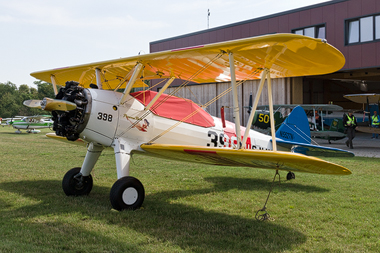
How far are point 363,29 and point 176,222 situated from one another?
1576cm

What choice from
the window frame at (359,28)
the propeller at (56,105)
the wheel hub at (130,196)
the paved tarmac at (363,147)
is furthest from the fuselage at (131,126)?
the window frame at (359,28)

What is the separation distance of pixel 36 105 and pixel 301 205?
4.28 m

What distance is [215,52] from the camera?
4.39 metres

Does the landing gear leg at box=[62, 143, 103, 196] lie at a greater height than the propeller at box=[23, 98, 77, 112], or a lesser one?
lesser

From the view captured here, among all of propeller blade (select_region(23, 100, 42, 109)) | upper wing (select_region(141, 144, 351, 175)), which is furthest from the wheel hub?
propeller blade (select_region(23, 100, 42, 109))

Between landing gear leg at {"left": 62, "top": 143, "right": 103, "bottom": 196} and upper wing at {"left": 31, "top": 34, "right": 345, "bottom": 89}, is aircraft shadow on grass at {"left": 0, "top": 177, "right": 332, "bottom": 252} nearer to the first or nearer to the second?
landing gear leg at {"left": 62, "top": 143, "right": 103, "bottom": 196}

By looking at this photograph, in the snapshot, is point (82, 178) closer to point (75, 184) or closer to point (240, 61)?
point (75, 184)

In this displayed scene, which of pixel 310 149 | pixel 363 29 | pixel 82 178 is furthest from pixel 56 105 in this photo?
pixel 363 29

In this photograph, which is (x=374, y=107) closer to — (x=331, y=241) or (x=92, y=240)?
(x=331, y=241)

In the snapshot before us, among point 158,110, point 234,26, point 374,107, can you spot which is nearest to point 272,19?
point 234,26

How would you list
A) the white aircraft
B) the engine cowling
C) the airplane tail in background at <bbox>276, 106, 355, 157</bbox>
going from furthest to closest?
the airplane tail in background at <bbox>276, 106, 355, 157</bbox>, the engine cowling, the white aircraft

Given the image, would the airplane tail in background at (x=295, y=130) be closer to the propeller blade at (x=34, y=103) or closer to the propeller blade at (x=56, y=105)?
the propeller blade at (x=56, y=105)

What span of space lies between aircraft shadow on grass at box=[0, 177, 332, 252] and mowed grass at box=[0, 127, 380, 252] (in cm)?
1

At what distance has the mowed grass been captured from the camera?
338 centimetres
